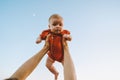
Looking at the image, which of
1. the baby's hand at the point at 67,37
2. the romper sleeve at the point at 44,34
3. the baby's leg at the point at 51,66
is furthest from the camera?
the baby's leg at the point at 51,66

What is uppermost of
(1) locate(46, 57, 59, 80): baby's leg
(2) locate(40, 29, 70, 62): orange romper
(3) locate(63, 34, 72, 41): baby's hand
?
(3) locate(63, 34, 72, 41): baby's hand

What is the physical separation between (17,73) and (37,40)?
4.59 feet

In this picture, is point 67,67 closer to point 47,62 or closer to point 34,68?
point 34,68

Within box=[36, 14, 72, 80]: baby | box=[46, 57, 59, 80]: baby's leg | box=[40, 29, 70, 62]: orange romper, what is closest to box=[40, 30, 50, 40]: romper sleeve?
box=[36, 14, 72, 80]: baby

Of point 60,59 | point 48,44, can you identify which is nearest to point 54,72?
point 60,59

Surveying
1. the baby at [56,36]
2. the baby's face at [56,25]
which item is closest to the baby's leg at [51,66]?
the baby at [56,36]

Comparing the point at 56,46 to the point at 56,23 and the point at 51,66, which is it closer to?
the point at 56,23

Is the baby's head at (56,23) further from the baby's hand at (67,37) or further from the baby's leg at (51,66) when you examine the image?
the baby's leg at (51,66)

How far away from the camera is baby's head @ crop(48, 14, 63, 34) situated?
318 centimetres

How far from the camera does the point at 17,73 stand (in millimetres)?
1963

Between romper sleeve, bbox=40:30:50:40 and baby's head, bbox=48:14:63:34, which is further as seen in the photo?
romper sleeve, bbox=40:30:50:40

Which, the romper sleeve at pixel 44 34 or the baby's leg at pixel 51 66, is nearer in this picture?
the romper sleeve at pixel 44 34

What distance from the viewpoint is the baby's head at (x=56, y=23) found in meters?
3.18

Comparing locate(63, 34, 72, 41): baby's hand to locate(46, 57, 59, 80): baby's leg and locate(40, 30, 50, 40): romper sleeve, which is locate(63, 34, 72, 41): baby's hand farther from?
locate(46, 57, 59, 80): baby's leg
